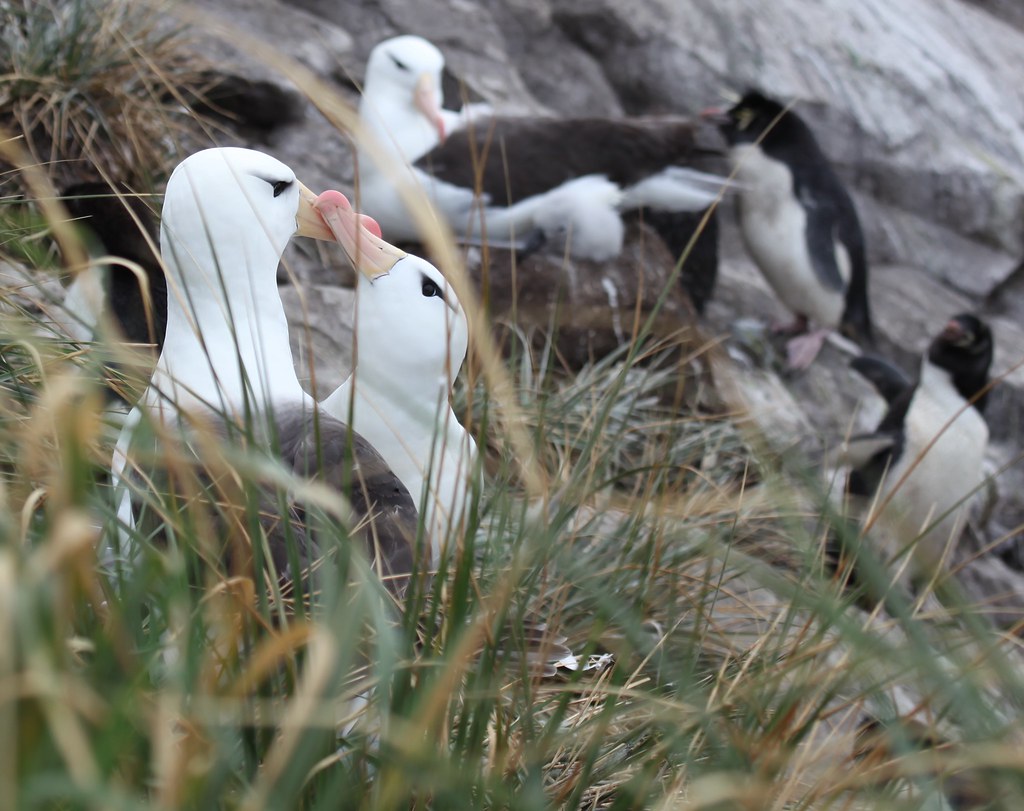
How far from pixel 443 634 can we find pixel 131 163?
331 centimetres

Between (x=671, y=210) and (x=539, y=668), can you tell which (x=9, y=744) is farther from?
(x=671, y=210)

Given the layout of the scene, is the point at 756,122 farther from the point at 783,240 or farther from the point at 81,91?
the point at 81,91

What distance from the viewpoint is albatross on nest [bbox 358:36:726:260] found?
568 cm

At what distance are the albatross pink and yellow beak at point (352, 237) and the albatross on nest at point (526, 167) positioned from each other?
282 cm

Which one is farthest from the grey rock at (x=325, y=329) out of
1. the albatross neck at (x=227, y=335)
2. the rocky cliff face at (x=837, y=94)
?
the rocky cliff face at (x=837, y=94)

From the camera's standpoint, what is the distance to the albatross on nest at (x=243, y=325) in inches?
86.5

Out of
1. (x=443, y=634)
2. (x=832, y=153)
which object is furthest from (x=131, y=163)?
(x=832, y=153)

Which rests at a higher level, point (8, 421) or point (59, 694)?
point (59, 694)

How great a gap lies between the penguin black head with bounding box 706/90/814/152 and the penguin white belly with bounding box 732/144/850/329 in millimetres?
99

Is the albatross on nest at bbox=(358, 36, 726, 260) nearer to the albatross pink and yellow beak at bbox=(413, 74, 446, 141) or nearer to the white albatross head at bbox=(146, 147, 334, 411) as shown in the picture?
the albatross pink and yellow beak at bbox=(413, 74, 446, 141)

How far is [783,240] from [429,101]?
2.59 metres

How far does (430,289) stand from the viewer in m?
2.74

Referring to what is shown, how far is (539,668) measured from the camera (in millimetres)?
1704

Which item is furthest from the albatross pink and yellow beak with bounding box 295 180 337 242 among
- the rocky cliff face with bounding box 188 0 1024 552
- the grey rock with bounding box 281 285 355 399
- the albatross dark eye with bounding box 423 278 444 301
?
the rocky cliff face with bounding box 188 0 1024 552
